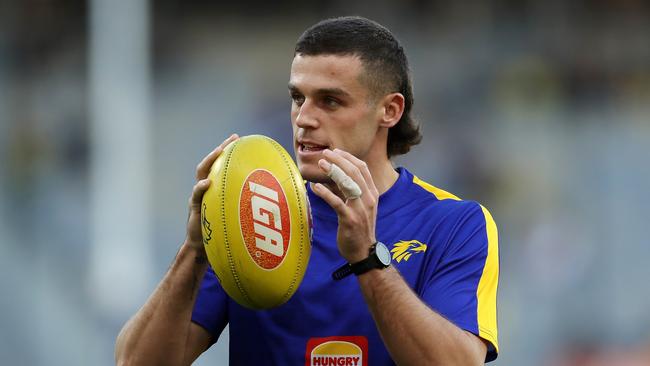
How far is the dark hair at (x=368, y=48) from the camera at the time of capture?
423 cm

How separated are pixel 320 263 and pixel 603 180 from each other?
27.5 ft

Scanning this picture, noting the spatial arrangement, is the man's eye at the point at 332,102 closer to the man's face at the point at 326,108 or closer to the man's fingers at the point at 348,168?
the man's face at the point at 326,108

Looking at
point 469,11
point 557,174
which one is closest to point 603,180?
point 557,174

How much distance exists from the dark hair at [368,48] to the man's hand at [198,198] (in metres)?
0.58

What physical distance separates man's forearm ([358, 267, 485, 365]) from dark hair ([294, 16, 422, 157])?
2.91ft

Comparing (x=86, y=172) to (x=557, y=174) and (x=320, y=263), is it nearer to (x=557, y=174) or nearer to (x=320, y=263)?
(x=557, y=174)

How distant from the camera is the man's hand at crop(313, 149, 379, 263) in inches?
Answer: 142

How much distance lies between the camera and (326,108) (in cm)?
413

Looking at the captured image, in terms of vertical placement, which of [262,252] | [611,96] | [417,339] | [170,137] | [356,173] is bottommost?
[170,137]

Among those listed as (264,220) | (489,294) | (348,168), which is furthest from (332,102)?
(489,294)

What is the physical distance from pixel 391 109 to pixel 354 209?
2.95 feet

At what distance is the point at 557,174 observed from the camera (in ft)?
39.6

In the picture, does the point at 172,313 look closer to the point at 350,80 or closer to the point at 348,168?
the point at 348,168

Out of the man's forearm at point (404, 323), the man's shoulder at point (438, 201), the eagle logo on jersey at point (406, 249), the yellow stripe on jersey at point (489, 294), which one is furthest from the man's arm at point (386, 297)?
the man's shoulder at point (438, 201)
